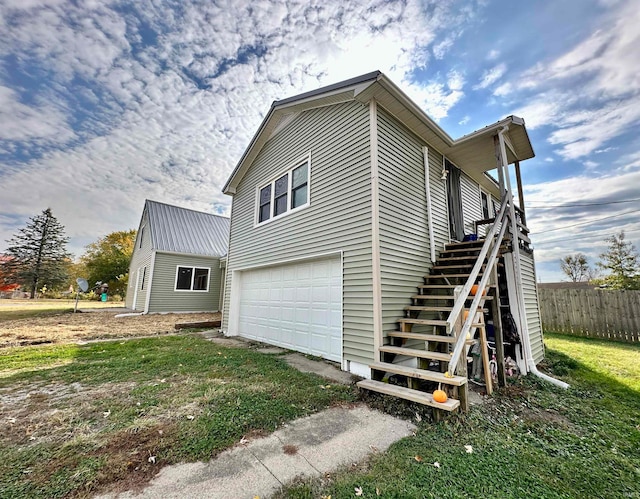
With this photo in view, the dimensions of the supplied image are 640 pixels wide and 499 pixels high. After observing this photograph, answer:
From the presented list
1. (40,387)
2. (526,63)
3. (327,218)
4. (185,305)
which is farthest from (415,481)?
(185,305)

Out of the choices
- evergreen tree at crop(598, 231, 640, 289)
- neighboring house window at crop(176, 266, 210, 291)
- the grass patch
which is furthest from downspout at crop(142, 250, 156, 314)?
evergreen tree at crop(598, 231, 640, 289)

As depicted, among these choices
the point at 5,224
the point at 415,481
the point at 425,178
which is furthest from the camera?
the point at 5,224

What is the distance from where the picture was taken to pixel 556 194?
48.6ft

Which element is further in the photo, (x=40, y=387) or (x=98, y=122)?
(x=98, y=122)

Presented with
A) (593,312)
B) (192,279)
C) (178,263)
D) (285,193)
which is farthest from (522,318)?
(178,263)

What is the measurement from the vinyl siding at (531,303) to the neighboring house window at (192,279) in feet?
49.7

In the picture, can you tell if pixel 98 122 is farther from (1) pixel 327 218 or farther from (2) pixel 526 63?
(2) pixel 526 63

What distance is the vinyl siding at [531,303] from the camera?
5824 millimetres

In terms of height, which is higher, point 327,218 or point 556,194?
point 556,194

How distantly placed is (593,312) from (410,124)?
887 centimetres

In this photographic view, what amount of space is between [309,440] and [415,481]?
101 centimetres

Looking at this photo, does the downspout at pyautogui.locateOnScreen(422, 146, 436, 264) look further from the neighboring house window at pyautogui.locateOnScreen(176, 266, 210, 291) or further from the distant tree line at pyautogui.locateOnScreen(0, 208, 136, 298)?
the distant tree line at pyautogui.locateOnScreen(0, 208, 136, 298)

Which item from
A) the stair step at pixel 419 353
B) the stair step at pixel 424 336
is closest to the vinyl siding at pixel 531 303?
the stair step at pixel 424 336

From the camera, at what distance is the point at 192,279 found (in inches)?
613
